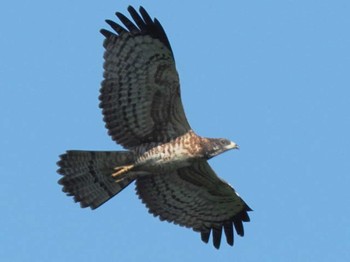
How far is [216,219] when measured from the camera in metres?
19.5

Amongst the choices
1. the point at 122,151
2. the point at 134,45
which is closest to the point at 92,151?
the point at 122,151

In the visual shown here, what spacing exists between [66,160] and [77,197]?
707 mm

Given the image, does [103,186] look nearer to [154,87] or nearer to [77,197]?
[77,197]

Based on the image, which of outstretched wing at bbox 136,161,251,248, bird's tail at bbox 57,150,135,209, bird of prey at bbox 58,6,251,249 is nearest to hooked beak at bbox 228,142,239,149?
bird of prey at bbox 58,6,251,249

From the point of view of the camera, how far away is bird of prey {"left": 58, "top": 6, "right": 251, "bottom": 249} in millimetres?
17641

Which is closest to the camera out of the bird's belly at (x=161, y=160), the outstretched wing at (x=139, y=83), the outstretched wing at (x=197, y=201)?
the outstretched wing at (x=139, y=83)

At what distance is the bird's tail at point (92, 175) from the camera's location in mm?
18000

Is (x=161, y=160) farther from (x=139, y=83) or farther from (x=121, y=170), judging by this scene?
(x=139, y=83)

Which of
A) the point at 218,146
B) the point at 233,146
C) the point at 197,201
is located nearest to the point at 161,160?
the point at 218,146

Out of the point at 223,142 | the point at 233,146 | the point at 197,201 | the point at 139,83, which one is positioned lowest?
the point at 197,201

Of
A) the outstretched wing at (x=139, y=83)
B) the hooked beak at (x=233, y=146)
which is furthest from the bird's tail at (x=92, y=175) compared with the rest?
the hooked beak at (x=233, y=146)

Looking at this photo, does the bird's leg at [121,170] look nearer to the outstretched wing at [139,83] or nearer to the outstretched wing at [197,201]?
the outstretched wing at [139,83]

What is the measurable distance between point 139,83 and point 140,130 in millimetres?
790

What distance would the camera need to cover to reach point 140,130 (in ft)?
59.5
